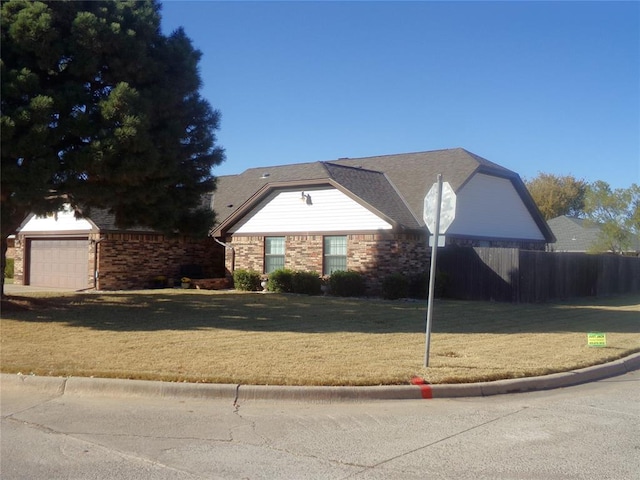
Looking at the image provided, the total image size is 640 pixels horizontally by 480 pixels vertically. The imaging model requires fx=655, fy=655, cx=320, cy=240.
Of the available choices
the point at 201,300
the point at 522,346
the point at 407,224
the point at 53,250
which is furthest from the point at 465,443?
the point at 53,250

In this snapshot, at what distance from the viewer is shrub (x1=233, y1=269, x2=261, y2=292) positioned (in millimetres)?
24000

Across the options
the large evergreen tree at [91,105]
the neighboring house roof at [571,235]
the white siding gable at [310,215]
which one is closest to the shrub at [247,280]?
the white siding gable at [310,215]

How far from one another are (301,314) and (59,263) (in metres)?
13.8

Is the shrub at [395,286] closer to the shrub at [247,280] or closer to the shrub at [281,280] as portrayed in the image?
the shrub at [281,280]

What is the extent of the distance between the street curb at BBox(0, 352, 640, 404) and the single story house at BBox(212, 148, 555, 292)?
13.2m

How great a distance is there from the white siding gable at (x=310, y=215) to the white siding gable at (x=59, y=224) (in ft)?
18.5

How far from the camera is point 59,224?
83.8 ft

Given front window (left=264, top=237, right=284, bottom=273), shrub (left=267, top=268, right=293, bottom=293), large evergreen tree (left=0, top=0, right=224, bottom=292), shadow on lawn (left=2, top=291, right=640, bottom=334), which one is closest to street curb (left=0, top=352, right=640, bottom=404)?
shadow on lawn (left=2, top=291, right=640, bottom=334)

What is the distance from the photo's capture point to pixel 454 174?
2408 centimetres

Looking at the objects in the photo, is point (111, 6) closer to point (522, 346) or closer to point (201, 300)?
point (201, 300)

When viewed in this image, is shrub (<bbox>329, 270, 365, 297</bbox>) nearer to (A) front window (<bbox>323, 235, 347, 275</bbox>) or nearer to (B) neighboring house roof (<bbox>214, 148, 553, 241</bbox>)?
(A) front window (<bbox>323, 235, 347, 275</bbox>)

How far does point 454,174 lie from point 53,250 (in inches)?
629

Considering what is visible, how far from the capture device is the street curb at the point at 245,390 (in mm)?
7973

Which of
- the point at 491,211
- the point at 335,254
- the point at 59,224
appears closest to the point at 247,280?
the point at 335,254
